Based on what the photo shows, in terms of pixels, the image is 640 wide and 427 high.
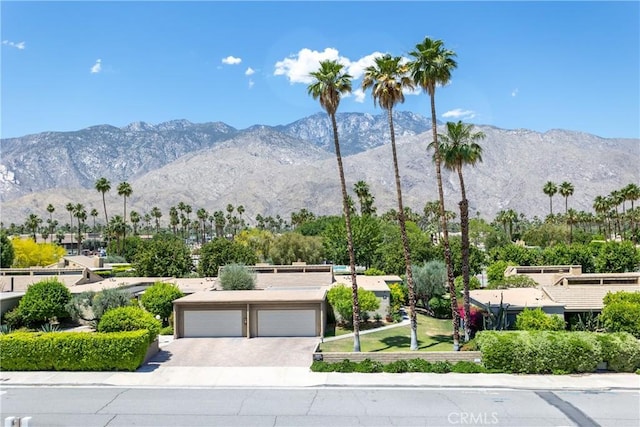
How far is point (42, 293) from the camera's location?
122ft

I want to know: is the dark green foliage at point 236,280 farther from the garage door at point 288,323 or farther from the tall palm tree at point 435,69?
the tall palm tree at point 435,69

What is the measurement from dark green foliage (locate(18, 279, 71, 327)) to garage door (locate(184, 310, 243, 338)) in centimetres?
1009

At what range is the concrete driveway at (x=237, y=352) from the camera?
28.3 meters

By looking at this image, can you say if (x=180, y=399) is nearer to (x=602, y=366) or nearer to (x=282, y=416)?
(x=282, y=416)

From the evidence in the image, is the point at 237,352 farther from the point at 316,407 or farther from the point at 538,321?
the point at 538,321

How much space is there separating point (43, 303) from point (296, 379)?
21.3 metres

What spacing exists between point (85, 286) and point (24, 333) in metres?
18.0

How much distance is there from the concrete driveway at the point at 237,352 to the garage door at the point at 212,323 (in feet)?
2.42

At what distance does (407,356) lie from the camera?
26.6m

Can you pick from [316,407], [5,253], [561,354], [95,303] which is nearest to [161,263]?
[95,303]

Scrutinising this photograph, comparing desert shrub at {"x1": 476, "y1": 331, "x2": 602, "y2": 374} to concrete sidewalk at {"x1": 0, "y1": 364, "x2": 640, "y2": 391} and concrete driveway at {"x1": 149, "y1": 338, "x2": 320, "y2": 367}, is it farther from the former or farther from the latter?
concrete driveway at {"x1": 149, "y1": 338, "x2": 320, "y2": 367}

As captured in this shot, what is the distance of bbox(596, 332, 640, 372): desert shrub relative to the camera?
25.2 metres

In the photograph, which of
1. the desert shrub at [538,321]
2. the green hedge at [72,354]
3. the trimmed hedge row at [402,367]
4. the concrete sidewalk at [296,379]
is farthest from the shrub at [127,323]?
the desert shrub at [538,321]

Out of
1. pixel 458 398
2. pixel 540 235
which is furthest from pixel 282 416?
pixel 540 235
